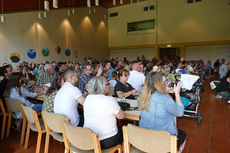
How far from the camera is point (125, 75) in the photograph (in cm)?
335

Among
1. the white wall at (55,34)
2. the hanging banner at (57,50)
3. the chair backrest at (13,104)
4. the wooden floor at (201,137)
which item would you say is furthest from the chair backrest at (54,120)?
the hanging banner at (57,50)

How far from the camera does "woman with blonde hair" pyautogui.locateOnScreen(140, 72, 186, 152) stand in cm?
184

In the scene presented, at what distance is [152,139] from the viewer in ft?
4.86

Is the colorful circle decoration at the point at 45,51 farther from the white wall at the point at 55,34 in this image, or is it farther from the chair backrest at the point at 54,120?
the chair backrest at the point at 54,120

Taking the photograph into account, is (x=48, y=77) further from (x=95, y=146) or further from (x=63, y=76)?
(x=95, y=146)

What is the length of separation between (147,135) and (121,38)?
15258 millimetres

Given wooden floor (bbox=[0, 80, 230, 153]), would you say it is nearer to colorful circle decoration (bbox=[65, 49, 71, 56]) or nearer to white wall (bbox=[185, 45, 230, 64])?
colorful circle decoration (bbox=[65, 49, 71, 56])

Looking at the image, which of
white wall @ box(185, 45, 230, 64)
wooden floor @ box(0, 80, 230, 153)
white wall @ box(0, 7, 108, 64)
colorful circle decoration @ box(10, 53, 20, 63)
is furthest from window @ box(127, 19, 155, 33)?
wooden floor @ box(0, 80, 230, 153)

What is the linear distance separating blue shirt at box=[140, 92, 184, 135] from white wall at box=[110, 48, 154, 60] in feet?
46.7

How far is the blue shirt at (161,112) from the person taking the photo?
1.83 meters

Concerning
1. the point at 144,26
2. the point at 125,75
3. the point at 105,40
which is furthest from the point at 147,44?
the point at 125,75

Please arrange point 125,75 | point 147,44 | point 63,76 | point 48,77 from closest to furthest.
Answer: point 63,76
point 125,75
point 48,77
point 147,44

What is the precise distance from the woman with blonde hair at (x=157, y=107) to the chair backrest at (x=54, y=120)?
0.97 meters

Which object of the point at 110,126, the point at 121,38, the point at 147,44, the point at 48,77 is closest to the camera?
the point at 110,126
